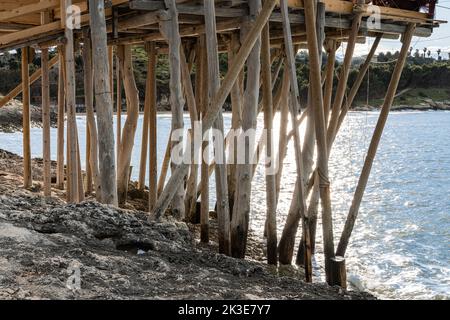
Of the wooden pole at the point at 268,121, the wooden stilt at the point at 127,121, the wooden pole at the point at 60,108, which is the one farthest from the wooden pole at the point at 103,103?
the wooden stilt at the point at 127,121

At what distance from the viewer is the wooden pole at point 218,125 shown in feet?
25.7

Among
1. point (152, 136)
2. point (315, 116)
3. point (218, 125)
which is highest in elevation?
point (315, 116)

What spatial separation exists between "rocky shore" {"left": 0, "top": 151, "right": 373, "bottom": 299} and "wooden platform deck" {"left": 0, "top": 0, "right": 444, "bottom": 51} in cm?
297

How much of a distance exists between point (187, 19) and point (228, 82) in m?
2.79

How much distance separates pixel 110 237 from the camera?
22.6 ft

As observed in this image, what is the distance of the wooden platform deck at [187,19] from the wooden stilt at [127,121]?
850mm

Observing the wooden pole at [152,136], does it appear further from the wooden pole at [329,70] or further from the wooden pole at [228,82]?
the wooden pole at [228,82]

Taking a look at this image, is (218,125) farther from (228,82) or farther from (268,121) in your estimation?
(228,82)

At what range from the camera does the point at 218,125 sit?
834 centimetres

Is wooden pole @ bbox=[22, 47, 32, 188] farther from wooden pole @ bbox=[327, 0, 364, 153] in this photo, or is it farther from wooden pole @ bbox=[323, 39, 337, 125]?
wooden pole @ bbox=[327, 0, 364, 153]

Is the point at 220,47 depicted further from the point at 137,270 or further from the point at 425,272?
the point at 137,270

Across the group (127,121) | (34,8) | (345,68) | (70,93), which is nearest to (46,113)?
(127,121)

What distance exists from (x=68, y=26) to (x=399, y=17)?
18.0ft
